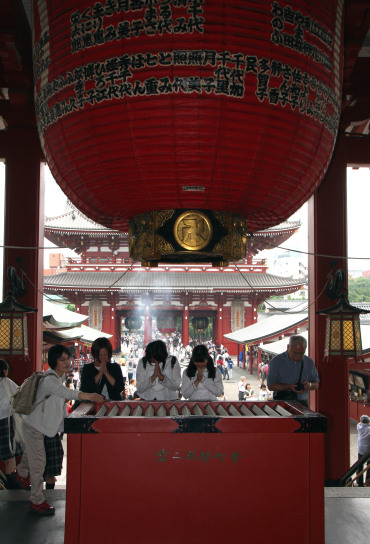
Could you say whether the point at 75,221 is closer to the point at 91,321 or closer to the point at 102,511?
the point at 91,321

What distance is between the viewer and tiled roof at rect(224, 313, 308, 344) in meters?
14.4

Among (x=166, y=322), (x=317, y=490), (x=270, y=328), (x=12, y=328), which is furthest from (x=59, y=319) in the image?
(x=166, y=322)

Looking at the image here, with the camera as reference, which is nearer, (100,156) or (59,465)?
(100,156)

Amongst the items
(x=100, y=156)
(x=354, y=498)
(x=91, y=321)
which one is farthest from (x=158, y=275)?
(x=100, y=156)

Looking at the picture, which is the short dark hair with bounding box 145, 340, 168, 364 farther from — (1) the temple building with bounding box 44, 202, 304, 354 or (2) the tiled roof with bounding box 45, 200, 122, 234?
(2) the tiled roof with bounding box 45, 200, 122, 234

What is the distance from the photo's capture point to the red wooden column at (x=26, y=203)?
4137mm

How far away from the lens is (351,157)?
4309mm

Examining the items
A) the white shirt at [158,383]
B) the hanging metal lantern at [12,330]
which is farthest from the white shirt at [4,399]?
the white shirt at [158,383]

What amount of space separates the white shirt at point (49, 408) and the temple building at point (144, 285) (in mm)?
14264

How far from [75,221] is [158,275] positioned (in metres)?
4.01

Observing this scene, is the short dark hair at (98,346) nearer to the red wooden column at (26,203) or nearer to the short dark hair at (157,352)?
the short dark hair at (157,352)

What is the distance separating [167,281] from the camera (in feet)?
60.2

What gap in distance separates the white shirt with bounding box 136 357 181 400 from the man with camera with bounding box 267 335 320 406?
714 mm

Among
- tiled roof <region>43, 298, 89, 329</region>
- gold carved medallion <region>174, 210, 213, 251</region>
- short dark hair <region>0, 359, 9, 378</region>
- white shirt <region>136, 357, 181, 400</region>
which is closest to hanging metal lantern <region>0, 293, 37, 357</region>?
short dark hair <region>0, 359, 9, 378</region>
